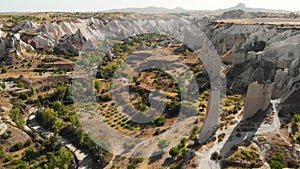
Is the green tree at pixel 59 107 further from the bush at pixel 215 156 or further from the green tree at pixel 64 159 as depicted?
the bush at pixel 215 156

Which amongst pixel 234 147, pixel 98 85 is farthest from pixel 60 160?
pixel 98 85

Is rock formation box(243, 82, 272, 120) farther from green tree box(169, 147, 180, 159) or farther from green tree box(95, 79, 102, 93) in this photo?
green tree box(95, 79, 102, 93)

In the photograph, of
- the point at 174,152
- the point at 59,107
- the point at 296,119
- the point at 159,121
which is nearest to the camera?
the point at 174,152

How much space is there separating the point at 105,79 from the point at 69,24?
5326 cm

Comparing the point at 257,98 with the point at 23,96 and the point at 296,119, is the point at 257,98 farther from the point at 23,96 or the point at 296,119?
the point at 23,96

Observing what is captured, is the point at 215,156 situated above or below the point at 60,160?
above

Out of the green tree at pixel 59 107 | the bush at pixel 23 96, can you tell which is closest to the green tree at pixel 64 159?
the green tree at pixel 59 107

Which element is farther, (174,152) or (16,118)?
(16,118)

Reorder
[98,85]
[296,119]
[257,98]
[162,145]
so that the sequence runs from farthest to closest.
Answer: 1. [98,85]
2. [162,145]
3. [296,119]
4. [257,98]

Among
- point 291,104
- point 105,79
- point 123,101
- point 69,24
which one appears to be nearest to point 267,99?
point 291,104

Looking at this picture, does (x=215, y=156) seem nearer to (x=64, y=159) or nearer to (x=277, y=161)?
(x=277, y=161)

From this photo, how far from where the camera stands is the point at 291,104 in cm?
3825

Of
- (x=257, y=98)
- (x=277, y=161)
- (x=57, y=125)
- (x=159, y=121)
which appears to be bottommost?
(x=57, y=125)

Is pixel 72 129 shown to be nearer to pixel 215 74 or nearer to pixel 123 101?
pixel 123 101
